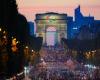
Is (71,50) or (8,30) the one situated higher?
(8,30)

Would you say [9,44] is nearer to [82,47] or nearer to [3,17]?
[3,17]

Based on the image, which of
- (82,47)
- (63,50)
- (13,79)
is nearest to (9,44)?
(13,79)

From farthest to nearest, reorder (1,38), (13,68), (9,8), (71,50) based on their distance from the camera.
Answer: (71,50) → (9,8) → (13,68) → (1,38)

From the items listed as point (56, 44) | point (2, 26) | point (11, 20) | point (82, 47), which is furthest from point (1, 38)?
point (56, 44)

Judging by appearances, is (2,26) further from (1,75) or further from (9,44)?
(1,75)

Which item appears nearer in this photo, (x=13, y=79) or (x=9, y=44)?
(x=13, y=79)

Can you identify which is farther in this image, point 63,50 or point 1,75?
point 63,50

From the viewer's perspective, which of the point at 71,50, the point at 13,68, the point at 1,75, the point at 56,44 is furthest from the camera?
the point at 56,44

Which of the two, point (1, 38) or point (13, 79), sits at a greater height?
point (1, 38)

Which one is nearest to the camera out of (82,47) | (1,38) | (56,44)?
(1,38)
